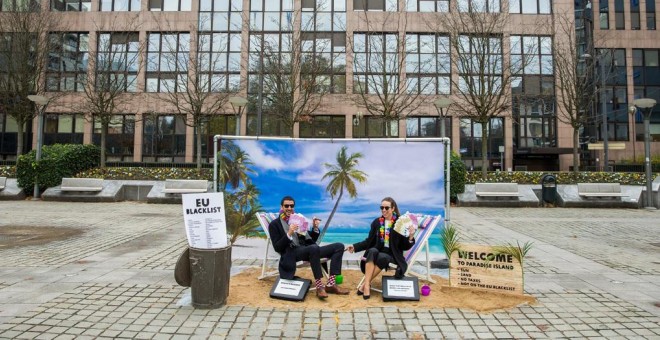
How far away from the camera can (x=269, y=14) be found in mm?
31984

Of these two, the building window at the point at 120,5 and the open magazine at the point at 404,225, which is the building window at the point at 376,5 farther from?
the open magazine at the point at 404,225

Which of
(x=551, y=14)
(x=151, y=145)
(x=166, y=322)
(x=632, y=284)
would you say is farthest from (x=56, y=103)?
(x=551, y=14)

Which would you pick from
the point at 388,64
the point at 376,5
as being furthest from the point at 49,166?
the point at 376,5

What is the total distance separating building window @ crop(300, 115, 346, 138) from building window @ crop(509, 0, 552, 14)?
628 inches

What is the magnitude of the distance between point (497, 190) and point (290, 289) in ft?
48.1

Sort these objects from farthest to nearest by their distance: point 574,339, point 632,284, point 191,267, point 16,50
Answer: point 16,50 < point 632,284 < point 191,267 < point 574,339

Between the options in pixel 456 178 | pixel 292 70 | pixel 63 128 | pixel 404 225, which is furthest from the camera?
pixel 63 128

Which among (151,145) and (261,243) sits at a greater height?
(151,145)

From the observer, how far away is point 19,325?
419 cm

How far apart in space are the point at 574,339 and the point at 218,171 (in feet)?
17.1

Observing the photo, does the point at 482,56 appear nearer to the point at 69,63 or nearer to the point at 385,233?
the point at 385,233

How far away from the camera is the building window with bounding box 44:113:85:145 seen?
32250 mm

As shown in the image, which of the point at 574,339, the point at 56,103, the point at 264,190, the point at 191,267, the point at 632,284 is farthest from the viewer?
the point at 56,103

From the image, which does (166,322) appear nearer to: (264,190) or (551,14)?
(264,190)
